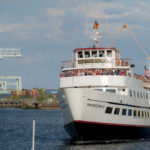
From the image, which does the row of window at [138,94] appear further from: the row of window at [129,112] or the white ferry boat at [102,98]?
the row of window at [129,112]

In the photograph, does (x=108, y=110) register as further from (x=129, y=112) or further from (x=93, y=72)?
(x=93, y=72)

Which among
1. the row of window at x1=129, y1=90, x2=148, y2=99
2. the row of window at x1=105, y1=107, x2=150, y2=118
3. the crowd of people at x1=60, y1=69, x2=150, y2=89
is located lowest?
the row of window at x1=105, y1=107, x2=150, y2=118

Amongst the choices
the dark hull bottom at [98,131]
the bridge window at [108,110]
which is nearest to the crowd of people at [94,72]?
the bridge window at [108,110]

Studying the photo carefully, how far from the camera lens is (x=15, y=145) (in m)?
44.0

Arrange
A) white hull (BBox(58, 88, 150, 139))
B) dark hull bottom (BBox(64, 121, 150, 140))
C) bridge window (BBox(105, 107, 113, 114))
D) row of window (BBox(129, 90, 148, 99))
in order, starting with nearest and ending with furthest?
white hull (BBox(58, 88, 150, 139)) < dark hull bottom (BBox(64, 121, 150, 140)) < bridge window (BBox(105, 107, 113, 114)) < row of window (BBox(129, 90, 148, 99))

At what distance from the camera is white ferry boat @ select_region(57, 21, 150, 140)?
131ft

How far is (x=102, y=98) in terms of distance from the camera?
131 ft

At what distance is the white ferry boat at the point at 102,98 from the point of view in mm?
39812

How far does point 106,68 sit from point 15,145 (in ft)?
37.2

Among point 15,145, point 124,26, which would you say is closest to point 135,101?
point 15,145

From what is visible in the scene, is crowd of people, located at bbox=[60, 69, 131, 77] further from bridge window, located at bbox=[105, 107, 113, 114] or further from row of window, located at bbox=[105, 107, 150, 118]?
bridge window, located at bbox=[105, 107, 113, 114]

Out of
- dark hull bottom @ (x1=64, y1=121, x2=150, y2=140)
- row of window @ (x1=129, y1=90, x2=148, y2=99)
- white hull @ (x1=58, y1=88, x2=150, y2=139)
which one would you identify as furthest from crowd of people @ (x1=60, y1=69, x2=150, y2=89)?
dark hull bottom @ (x1=64, y1=121, x2=150, y2=140)

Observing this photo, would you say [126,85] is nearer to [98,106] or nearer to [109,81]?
[109,81]

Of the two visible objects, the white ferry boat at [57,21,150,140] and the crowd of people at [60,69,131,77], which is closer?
the white ferry boat at [57,21,150,140]
